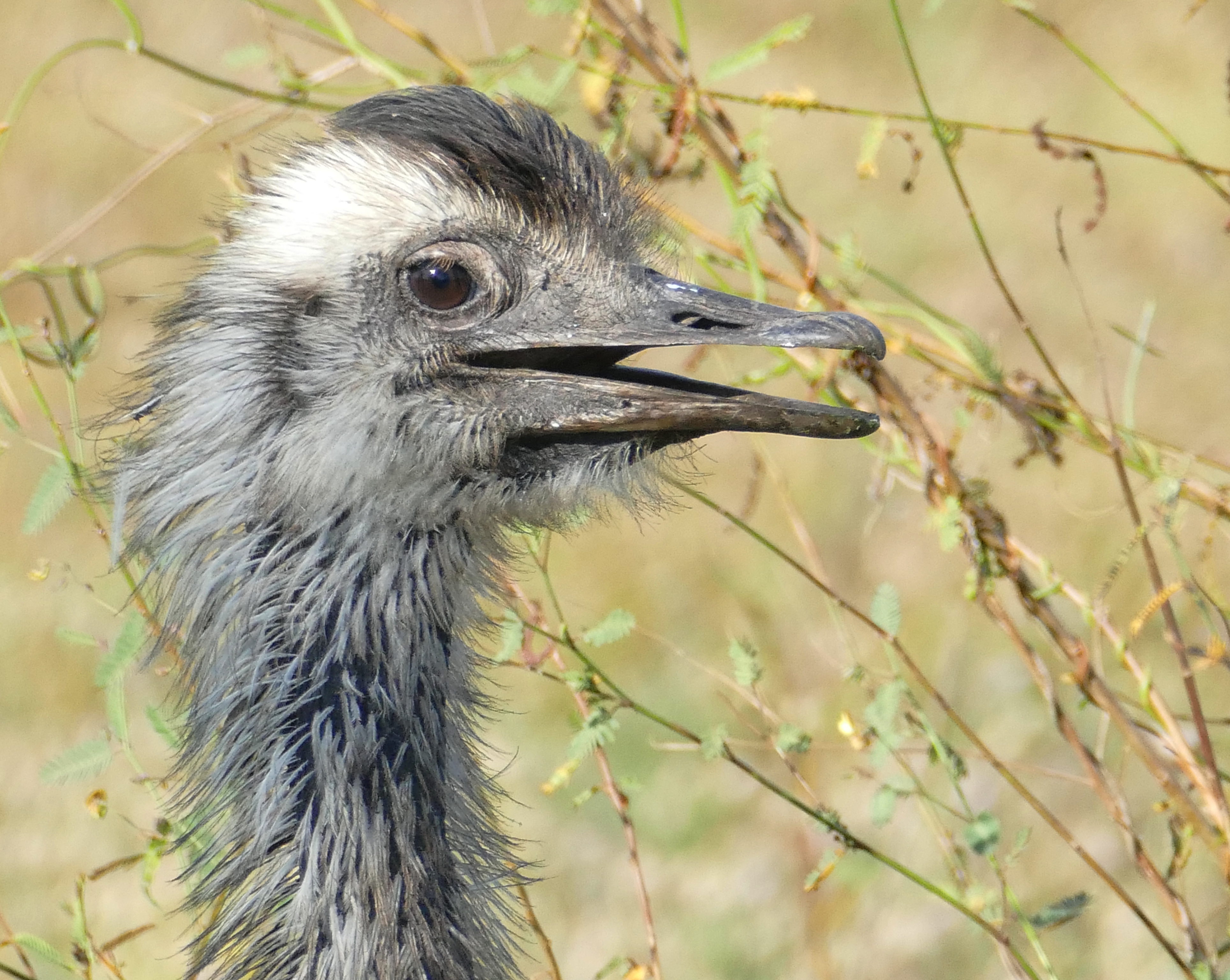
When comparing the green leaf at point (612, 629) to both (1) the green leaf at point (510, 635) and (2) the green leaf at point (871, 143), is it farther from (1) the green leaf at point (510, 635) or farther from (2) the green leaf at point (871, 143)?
(2) the green leaf at point (871, 143)

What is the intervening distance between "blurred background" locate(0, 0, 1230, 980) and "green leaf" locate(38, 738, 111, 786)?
8 centimetres

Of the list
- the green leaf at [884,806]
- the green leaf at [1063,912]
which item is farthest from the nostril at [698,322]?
the green leaf at [1063,912]

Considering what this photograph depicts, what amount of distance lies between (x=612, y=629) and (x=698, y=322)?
0.58m

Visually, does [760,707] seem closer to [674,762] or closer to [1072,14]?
[674,762]

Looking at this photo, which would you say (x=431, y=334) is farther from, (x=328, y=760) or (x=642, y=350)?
(x=328, y=760)

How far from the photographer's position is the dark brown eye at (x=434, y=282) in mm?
2115

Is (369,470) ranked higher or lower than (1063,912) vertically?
higher

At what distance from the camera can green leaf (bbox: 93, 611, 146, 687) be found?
2.41 metres

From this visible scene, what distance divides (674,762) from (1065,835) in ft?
6.36

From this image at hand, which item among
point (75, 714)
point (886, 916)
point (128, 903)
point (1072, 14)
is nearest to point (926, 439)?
point (886, 916)

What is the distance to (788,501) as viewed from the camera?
292 cm

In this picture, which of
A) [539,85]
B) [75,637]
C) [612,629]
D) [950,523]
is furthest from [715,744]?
[539,85]

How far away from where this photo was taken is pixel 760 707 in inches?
104

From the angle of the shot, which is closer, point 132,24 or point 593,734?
point 593,734
